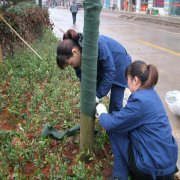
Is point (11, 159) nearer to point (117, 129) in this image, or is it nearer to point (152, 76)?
point (117, 129)

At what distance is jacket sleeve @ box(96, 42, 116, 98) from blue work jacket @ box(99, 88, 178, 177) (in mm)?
522

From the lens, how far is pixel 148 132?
2553mm

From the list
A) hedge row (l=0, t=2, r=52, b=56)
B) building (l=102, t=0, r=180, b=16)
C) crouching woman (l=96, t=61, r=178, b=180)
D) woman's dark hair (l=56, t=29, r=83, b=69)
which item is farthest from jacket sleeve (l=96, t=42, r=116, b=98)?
building (l=102, t=0, r=180, b=16)

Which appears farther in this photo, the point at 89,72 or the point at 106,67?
the point at 106,67

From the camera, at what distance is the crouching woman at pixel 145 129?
8.27 ft

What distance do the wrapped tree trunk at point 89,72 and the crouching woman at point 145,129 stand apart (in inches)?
9.9

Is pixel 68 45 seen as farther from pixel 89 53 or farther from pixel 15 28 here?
pixel 15 28

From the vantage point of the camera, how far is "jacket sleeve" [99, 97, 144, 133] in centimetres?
252

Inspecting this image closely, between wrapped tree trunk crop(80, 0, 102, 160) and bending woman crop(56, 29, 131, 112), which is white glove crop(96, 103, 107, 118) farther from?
bending woman crop(56, 29, 131, 112)

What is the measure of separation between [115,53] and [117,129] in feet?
2.83

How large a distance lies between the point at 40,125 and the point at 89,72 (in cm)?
135

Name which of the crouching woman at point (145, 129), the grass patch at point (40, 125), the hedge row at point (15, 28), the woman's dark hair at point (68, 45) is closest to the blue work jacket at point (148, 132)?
the crouching woman at point (145, 129)

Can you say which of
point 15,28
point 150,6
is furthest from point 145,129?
point 150,6

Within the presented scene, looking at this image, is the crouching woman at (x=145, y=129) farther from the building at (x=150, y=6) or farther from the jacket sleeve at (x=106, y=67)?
the building at (x=150, y=6)
